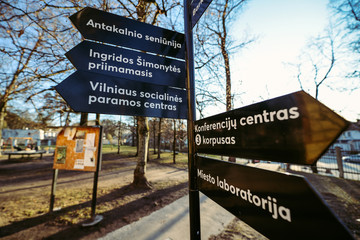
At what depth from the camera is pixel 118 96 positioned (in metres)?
1.54

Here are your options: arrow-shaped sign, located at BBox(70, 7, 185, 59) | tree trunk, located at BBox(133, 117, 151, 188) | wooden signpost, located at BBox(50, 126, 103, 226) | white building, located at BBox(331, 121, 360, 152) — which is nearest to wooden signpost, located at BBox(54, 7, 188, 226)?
arrow-shaped sign, located at BBox(70, 7, 185, 59)

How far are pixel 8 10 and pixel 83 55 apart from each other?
3575 millimetres

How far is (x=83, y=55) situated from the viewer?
1.52m

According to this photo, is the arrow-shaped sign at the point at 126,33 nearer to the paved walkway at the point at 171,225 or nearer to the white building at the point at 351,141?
the white building at the point at 351,141

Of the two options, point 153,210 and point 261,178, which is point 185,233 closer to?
point 153,210

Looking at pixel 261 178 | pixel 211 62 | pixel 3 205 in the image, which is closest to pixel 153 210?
pixel 261 178

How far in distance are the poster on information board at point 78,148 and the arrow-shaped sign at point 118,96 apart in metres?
2.81

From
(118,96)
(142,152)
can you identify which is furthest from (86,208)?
(118,96)

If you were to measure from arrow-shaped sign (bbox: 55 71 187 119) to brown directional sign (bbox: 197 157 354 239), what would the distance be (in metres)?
0.87

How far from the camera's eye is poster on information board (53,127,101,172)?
382cm

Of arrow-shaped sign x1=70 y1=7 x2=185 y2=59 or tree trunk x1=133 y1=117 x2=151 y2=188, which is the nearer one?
arrow-shaped sign x1=70 y1=7 x2=185 y2=59

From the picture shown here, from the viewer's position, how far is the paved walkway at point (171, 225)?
9.47ft

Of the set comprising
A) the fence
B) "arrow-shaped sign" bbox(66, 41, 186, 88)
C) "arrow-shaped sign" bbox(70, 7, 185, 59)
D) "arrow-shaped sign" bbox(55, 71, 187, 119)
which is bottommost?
the fence

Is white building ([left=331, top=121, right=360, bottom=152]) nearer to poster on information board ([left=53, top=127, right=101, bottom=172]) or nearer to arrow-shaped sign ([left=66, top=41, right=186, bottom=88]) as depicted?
arrow-shaped sign ([left=66, top=41, right=186, bottom=88])
